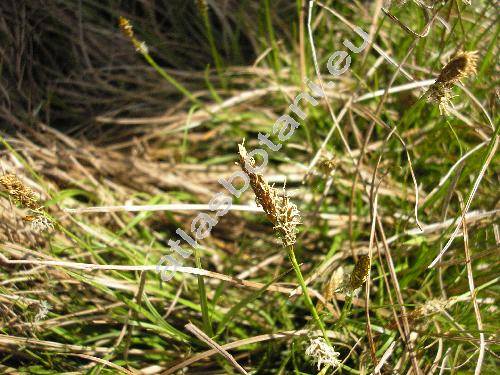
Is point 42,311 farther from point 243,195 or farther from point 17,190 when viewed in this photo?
point 243,195

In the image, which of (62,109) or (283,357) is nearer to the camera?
(283,357)

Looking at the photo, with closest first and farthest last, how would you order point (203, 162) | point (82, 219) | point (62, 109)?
point (82, 219), point (203, 162), point (62, 109)

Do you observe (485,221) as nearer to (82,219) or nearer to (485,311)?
(485,311)

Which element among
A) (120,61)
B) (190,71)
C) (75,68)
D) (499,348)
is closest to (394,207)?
(499,348)

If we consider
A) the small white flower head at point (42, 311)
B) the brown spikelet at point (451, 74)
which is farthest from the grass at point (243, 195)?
the brown spikelet at point (451, 74)

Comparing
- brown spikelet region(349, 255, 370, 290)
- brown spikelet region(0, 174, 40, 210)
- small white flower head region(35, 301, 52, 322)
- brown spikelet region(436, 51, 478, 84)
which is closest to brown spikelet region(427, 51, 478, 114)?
brown spikelet region(436, 51, 478, 84)

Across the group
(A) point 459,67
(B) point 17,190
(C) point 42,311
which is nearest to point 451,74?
(A) point 459,67
